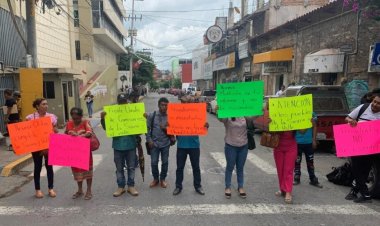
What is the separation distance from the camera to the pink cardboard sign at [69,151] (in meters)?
5.73

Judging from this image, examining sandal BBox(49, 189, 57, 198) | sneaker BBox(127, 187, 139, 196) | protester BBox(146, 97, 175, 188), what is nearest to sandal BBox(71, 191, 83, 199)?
sandal BBox(49, 189, 57, 198)

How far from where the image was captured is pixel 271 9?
2712 centimetres

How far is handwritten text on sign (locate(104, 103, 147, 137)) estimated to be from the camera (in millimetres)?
5918

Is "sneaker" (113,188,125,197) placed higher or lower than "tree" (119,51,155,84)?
lower

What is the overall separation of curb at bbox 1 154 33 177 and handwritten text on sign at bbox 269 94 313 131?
5.55 metres

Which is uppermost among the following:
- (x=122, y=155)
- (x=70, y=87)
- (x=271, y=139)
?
(x=70, y=87)

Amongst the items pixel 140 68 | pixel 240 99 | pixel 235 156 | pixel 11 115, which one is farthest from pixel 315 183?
pixel 140 68

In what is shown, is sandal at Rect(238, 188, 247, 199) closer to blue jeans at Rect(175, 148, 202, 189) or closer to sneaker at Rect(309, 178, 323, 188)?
blue jeans at Rect(175, 148, 202, 189)

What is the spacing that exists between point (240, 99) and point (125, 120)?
1934mm

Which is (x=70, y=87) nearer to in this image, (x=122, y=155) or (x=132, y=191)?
(x=122, y=155)

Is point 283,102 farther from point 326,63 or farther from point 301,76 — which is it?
point 301,76

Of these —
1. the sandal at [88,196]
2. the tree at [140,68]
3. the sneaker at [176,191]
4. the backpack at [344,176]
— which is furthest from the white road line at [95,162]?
the tree at [140,68]

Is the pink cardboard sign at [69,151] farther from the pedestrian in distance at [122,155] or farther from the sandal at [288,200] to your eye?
the sandal at [288,200]

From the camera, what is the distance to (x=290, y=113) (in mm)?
5754
